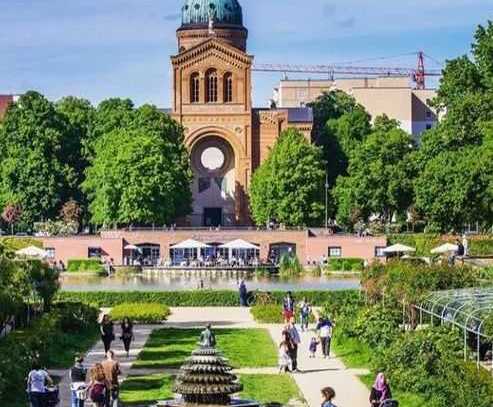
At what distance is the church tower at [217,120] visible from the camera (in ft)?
367

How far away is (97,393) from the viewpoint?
94.1ft

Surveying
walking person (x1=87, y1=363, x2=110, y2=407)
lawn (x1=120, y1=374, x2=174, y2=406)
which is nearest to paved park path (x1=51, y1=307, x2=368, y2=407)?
lawn (x1=120, y1=374, x2=174, y2=406)

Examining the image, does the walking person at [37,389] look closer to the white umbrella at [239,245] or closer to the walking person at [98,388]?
the walking person at [98,388]

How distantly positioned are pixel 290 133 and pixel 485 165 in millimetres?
37325

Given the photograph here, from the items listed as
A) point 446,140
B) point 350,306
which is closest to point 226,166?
point 446,140

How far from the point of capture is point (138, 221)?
99.0 metres

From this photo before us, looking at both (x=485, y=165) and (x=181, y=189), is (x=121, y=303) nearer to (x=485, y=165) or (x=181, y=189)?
(x=485, y=165)

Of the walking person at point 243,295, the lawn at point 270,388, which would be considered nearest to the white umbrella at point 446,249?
the walking person at point 243,295

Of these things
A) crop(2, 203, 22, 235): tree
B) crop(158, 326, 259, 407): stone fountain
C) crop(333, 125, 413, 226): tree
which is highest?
crop(333, 125, 413, 226): tree

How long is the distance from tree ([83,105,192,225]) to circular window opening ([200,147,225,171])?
9.82 metres

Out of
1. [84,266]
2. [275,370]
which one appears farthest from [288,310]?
[84,266]

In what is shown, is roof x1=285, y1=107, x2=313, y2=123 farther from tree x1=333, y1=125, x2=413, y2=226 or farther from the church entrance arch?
tree x1=333, y1=125, x2=413, y2=226

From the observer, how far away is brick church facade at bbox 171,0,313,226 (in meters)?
112

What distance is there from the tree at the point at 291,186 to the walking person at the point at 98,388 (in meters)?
71.8
